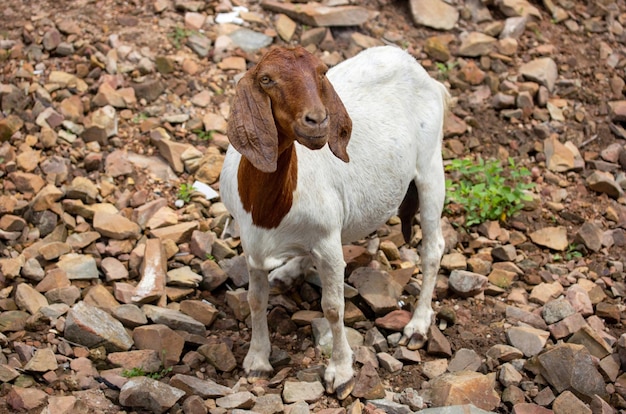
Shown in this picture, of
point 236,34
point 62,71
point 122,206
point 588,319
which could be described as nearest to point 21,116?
point 62,71

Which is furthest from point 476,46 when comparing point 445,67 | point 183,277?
point 183,277

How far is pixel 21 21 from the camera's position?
7.94 meters

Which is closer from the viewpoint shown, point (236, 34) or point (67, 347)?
point (67, 347)

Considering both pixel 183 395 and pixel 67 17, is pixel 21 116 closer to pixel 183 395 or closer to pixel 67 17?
pixel 67 17

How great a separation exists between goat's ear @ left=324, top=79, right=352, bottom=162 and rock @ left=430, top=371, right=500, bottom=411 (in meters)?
1.65

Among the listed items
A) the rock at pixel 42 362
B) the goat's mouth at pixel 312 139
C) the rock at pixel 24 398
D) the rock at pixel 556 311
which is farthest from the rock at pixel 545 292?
the rock at pixel 24 398

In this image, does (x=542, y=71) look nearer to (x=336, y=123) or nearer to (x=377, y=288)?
(x=377, y=288)

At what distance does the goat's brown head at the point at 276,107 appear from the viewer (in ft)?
13.1

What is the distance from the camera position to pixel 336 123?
4328mm

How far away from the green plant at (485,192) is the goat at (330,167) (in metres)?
0.88

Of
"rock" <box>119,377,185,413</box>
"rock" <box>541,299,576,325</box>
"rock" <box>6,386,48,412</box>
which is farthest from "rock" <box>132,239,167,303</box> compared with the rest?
"rock" <box>541,299,576,325</box>

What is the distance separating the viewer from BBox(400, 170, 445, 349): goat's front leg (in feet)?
18.9

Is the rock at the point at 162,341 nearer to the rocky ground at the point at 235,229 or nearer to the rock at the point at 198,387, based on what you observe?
the rocky ground at the point at 235,229

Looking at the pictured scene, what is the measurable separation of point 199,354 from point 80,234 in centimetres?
143
